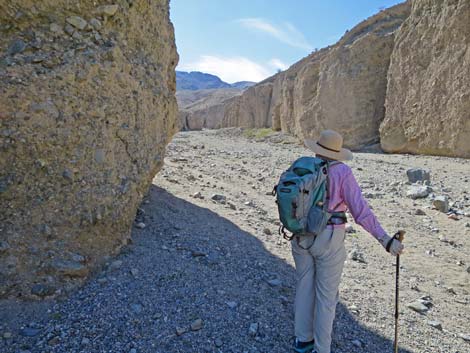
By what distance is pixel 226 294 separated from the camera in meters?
3.26

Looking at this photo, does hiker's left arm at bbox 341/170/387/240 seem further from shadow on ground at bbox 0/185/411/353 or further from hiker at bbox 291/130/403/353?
shadow on ground at bbox 0/185/411/353

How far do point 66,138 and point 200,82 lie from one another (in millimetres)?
187976

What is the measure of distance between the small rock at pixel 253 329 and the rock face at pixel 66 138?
148cm

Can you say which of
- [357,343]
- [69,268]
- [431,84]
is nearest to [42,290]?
[69,268]

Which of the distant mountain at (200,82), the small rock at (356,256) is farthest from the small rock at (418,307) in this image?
the distant mountain at (200,82)

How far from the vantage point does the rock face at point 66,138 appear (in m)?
2.87

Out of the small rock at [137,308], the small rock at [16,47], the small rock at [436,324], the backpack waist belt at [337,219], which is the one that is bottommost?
the small rock at [436,324]

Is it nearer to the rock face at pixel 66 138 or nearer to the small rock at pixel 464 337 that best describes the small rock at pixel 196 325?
the rock face at pixel 66 138

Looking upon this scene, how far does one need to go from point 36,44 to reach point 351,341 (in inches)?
148

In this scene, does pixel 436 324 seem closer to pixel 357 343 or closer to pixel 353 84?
pixel 357 343

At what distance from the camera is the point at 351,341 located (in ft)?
9.61

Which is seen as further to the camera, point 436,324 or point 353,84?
point 353,84

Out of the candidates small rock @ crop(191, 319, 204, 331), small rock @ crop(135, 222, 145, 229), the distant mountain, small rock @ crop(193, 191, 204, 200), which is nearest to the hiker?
small rock @ crop(191, 319, 204, 331)

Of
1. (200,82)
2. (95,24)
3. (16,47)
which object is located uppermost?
(200,82)
